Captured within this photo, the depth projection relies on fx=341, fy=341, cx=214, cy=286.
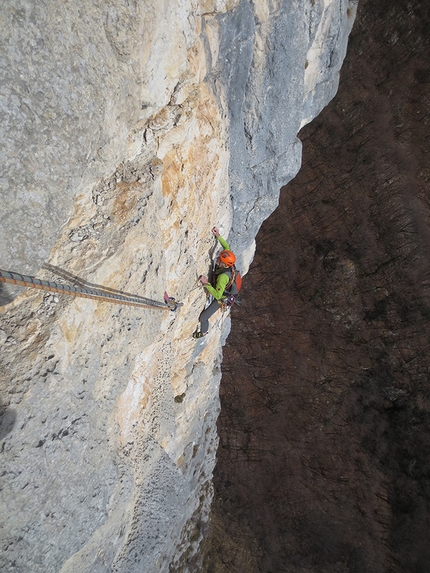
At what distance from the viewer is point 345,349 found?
11766 millimetres

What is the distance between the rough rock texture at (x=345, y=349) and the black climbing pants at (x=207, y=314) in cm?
523

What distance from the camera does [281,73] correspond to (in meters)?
6.02

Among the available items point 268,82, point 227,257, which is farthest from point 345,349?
point 268,82

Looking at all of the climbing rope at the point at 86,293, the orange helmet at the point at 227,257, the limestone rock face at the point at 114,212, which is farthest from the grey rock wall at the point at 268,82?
the climbing rope at the point at 86,293

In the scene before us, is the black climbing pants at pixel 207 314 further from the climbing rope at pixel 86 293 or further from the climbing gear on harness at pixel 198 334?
the climbing rope at pixel 86 293

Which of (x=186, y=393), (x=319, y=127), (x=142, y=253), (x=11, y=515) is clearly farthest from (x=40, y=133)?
(x=319, y=127)

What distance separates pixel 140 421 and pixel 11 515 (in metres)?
2.68

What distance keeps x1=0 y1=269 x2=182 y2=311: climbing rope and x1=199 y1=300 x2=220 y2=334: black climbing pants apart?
1831 mm

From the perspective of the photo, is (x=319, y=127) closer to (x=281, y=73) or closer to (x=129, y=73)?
(x=281, y=73)

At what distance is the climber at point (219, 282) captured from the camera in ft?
22.6

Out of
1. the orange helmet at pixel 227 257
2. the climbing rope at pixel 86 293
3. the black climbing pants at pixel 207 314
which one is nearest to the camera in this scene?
the climbing rope at pixel 86 293

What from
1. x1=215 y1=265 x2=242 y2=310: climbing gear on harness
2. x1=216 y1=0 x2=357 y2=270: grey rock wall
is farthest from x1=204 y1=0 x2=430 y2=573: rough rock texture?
x1=215 y1=265 x2=242 y2=310: climbing gear on harness

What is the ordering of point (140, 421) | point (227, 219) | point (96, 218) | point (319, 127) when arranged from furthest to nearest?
point (319, 127) → point (227, 219) → point (140, 421) → point (96, 218)

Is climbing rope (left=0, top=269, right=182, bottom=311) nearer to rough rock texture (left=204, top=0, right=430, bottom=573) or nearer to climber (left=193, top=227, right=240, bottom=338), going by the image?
climber (left=193, top=227, right=240, bottom=338)
